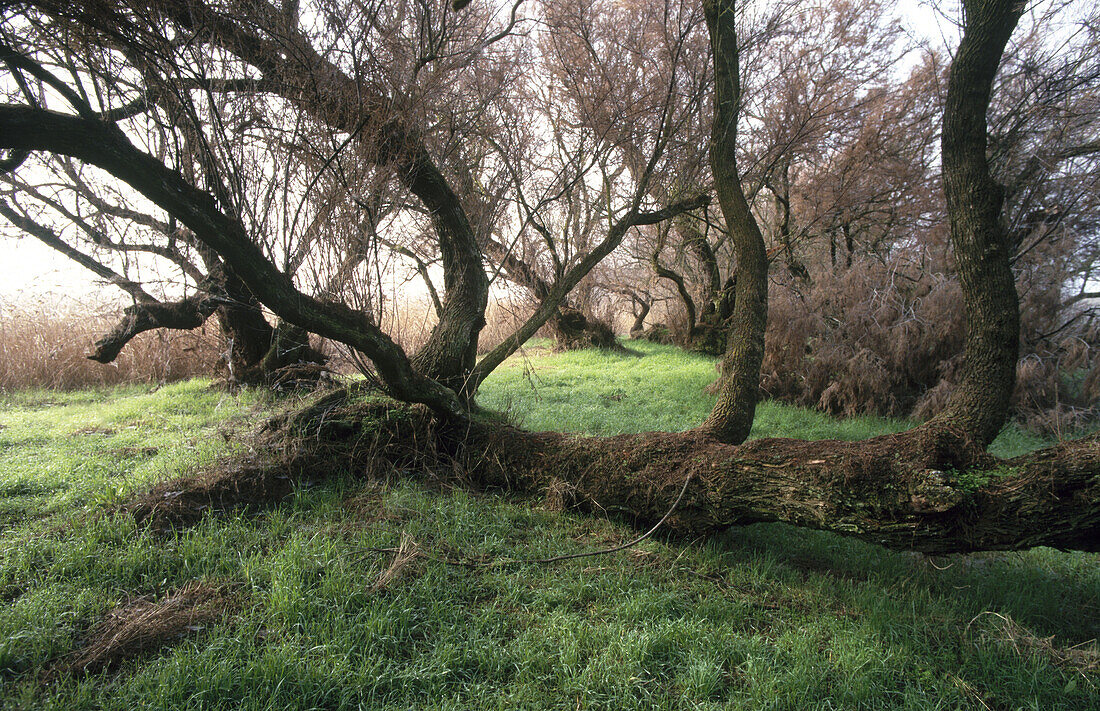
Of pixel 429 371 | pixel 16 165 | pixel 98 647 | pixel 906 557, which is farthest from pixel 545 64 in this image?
pixel 98 647

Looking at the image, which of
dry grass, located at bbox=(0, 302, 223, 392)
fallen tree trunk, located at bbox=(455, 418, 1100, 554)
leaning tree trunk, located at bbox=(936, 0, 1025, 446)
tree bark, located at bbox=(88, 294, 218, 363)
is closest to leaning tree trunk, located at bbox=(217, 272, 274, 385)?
dry grass, located at bbox=(0, 302, 223, 392)

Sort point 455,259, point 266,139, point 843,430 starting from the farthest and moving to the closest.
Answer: point 843,430 < point 455,259 < point 266,139

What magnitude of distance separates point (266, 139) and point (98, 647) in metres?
3.30

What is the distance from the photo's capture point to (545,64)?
7.78 meters

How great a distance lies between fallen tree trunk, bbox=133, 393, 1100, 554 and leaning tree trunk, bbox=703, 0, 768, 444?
752mm

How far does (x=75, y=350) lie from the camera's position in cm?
930

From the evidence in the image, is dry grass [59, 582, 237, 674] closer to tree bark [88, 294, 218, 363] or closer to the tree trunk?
tree bark [88, 294, 218, 363]

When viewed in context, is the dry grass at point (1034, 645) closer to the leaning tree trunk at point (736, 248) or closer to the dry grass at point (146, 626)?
the leaning tree trunk at point (736, 248)

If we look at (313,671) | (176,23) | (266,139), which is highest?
(176,23)

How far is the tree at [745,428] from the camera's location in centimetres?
305

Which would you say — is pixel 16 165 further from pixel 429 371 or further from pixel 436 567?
pixel 436 567

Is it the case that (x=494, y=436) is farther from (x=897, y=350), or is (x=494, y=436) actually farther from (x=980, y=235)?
(x=897, y=350)

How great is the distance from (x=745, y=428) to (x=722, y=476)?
53.0 inches

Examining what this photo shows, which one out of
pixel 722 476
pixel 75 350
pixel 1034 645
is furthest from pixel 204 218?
pixel 75 350
